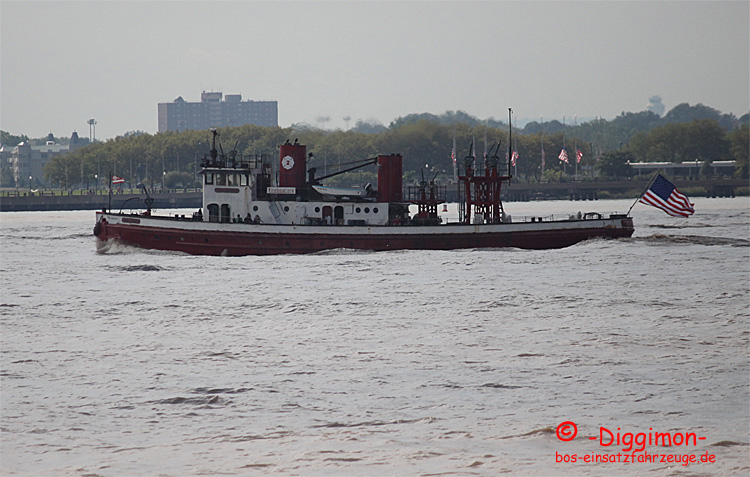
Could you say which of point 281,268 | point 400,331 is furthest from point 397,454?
point 281,268

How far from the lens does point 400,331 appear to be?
1196 inches

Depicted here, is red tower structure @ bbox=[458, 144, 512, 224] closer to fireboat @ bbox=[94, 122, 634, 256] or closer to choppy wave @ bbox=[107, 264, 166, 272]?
fireboat @ bbox=[94, 122, 634, 256]

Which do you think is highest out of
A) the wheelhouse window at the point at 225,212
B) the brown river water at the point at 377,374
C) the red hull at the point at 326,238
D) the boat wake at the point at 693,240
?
the wheelhouse window at the point at 225,212

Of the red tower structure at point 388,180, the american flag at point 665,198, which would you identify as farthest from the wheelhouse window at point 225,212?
the american flag at point 665,198

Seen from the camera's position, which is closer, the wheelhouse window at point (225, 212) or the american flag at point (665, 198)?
the american flag at point (665, 198)

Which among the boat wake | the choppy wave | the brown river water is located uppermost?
the boat wake

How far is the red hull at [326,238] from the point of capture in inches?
2290

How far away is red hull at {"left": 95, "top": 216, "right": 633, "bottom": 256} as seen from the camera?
58.2 m

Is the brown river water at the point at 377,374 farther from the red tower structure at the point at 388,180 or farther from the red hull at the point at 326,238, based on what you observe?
the red tower structure at the point at 388,180

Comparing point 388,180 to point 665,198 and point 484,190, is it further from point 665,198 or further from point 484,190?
point 665,198

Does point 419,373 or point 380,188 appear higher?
point 380,188

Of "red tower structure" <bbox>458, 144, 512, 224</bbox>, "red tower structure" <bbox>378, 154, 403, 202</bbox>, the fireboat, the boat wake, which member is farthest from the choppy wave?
the boat wake

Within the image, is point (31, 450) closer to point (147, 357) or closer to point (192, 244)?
point (147, 357)

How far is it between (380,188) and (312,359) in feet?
124
